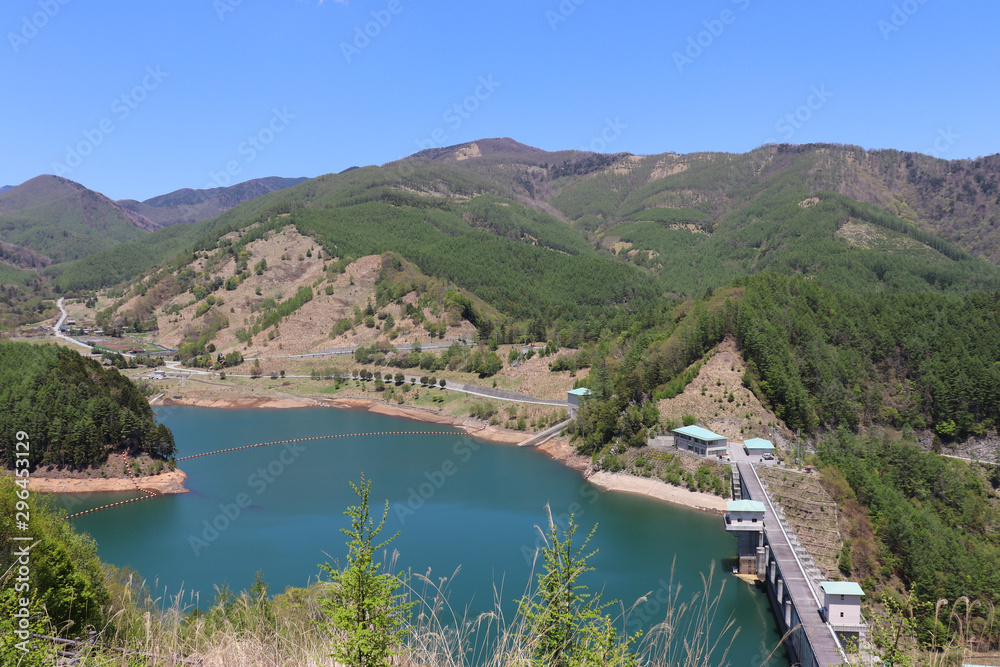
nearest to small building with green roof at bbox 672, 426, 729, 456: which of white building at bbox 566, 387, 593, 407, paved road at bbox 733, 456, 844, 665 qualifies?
paved road at bbox 733, 456, 844, 665

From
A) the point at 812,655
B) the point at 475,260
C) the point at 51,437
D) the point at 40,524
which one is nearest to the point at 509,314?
the point at 475,260

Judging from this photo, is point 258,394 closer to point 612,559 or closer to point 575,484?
point 575,484

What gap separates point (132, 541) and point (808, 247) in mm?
128444

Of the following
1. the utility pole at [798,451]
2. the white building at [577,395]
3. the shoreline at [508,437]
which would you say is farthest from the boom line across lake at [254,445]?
the utility pole at [798,451]

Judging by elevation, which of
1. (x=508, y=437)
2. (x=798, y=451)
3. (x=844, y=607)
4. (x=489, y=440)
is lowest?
(x=844, y=607)

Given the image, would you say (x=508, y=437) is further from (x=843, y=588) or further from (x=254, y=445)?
(x=843, y=588)

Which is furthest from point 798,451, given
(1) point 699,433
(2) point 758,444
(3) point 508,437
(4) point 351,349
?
(4) point 351,349

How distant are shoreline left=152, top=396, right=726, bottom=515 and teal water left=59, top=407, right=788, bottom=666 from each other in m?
1.10

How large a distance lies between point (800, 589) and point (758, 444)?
18.7 metres

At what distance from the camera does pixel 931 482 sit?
1558 inches

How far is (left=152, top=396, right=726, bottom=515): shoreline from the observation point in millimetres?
43875

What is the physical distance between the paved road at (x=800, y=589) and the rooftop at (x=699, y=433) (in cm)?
630

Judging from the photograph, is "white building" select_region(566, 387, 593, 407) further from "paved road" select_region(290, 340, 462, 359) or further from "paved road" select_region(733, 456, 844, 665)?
"paved road" select_region(290, 340, 462, 359)

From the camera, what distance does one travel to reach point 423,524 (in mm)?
39031
